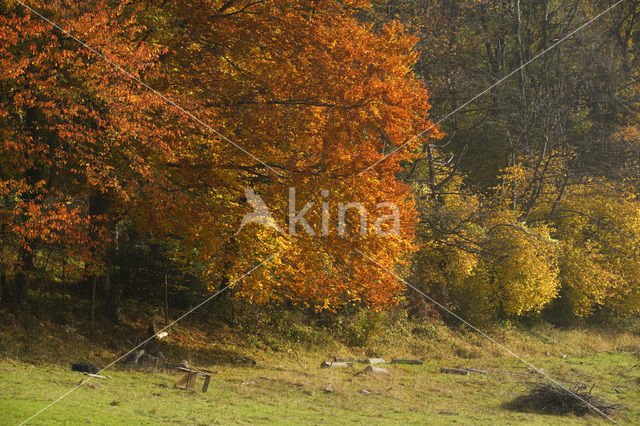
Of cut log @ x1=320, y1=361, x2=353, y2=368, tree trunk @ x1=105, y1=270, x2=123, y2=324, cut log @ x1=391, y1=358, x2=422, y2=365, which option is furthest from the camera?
cut log @ x1=391, y1=358, x2=422, y2=365

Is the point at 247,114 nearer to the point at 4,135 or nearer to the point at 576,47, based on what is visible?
the point at 4,135

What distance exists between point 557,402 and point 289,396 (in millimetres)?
6242

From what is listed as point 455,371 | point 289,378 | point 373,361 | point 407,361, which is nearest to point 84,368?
point 289,378

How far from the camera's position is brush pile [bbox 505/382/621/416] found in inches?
552

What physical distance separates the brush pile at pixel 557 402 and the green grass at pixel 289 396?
0.32 meters

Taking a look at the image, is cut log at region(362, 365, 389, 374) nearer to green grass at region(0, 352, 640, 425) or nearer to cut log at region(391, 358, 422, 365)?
green grass at region(0, 352, 640, 425)

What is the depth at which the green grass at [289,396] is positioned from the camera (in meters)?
9.95

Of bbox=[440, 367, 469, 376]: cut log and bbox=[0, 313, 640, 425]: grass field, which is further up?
bbox=[0, 313, 640, 425]: grass field

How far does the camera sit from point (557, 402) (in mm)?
14344

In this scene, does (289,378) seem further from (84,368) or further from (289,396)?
(84,368)

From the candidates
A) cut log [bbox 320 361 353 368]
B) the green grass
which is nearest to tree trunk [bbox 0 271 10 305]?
the green grass

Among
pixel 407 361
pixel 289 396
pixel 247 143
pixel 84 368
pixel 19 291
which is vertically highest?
pixel 247 143

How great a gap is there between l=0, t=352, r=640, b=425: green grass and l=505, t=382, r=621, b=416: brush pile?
0.32 m

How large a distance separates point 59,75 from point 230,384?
7.80 metres
